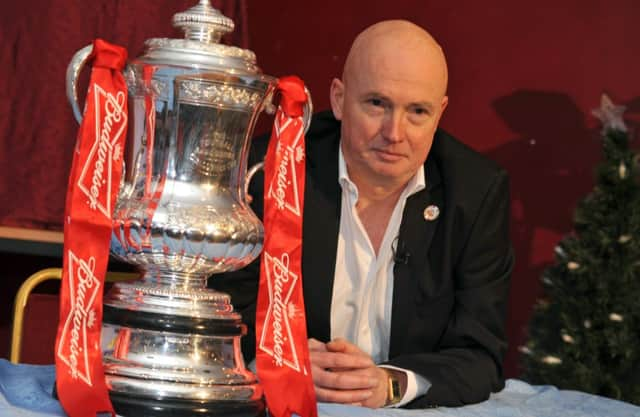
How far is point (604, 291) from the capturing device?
336 centimetres

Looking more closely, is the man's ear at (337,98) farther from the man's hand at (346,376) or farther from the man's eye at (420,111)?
the man's hand at (346,376)

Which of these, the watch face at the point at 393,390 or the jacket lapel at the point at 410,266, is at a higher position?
the jacket lapel at the point at 410,266

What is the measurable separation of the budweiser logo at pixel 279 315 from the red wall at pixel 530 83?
2.68 m

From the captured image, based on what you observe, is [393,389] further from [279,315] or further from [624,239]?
[624,239]

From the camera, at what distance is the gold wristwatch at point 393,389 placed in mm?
1697

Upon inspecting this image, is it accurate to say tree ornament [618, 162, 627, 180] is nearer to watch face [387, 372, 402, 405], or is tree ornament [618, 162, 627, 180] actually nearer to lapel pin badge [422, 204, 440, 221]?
lapel pin badge [422, 204, 440, 221]

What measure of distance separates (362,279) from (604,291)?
1.43 meters

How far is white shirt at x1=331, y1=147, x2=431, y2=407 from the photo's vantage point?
7.00 ft

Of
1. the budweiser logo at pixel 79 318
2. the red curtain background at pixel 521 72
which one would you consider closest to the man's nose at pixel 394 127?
the budweiser logo at pixel 79 318

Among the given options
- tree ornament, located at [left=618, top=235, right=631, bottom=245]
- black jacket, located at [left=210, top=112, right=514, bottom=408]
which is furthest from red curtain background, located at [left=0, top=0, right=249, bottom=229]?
tree ornament, located at [left=618, top=235, right=631, bottom=245]

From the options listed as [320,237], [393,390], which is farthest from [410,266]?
[393,390]

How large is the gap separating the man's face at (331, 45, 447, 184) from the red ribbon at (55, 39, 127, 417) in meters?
0.85

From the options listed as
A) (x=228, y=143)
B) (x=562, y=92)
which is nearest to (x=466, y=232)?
(x=228, y=143)

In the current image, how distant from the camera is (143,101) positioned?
1.29m
